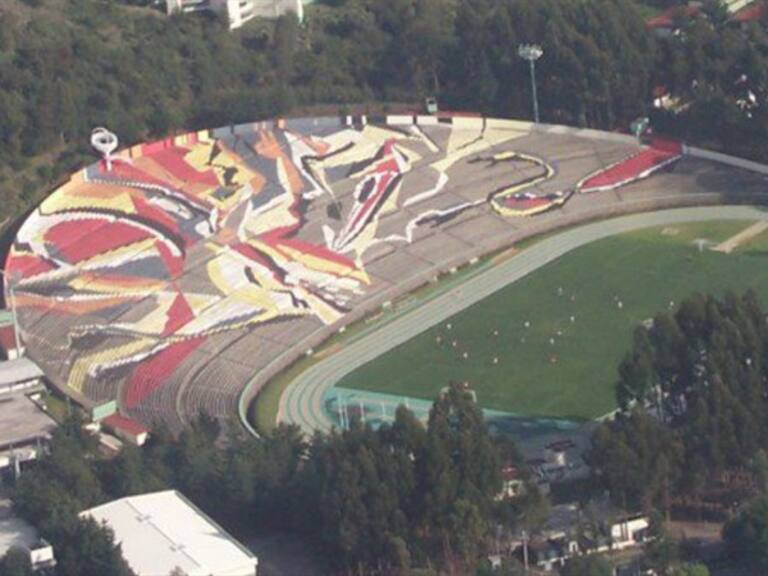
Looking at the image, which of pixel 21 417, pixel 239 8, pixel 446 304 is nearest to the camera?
pixel 21 417

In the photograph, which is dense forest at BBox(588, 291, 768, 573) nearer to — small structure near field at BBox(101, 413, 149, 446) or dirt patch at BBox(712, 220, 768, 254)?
small structure near field at BBox(101, 413, 149, 446)

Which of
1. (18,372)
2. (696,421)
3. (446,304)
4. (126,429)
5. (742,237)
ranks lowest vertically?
(696,421)

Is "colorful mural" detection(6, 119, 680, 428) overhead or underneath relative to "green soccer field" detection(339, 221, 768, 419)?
overhead

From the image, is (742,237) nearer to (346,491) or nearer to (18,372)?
(18,372)

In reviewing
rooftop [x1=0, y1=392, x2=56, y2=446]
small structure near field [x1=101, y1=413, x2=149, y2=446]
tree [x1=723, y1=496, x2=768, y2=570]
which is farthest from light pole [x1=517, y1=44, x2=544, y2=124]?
tree [x1=723, y1=496, x2=768, y2=570]

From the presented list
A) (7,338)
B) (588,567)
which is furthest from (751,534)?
(7,338)

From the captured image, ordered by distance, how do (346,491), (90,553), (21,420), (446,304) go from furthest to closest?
(446,304)
(21,420)
(346,491)
(90,553)

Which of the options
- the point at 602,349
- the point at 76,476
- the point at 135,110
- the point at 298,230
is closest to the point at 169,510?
the point at 76,476

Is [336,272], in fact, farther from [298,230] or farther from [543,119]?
[543,119]
